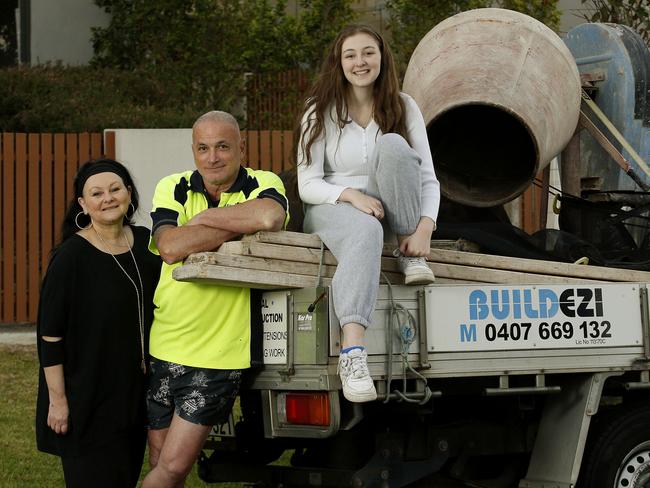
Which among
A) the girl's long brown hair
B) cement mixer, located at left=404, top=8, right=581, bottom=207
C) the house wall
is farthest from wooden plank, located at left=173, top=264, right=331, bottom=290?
the house wall

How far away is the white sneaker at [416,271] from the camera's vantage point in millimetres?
5469

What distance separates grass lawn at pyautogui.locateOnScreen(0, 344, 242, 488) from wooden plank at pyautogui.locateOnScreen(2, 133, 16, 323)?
6.76 ft

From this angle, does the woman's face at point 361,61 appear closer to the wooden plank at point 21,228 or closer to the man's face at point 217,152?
the man's face at point 217,152

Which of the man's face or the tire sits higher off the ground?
the man's face

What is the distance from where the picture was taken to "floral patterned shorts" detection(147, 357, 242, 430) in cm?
538

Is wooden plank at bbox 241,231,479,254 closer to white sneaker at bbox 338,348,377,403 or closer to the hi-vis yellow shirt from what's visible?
the hi-vis yellow shirt

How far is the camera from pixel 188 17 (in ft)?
64.0

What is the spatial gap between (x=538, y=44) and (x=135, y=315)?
10.1 ft

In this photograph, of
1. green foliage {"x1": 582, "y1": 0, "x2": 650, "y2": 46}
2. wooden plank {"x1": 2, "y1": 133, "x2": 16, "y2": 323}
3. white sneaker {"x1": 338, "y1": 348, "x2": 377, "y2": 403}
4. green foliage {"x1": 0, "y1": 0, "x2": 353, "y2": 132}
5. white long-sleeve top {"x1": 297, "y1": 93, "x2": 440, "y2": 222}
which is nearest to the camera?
white sneaker {"x1": 338, "y1": 348, "x2": 377, "y2": 403}

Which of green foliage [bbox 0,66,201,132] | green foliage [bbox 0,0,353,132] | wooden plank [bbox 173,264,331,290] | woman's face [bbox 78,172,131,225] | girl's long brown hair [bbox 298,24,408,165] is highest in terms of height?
green foliage [bbox 0,0,353,132]

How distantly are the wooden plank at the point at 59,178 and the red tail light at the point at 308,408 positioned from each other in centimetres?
979

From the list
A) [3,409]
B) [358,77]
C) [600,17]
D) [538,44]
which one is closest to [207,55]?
[600,17]

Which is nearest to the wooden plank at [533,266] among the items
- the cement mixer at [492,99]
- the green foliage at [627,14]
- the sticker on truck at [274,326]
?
the sticker on truck at [274,326]

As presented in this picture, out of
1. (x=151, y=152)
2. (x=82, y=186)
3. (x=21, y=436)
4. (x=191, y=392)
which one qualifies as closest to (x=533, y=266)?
(x=191, y=392)
